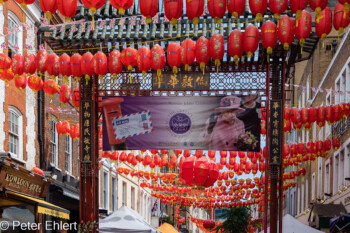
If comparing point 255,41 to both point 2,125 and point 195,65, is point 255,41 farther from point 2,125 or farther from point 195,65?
point 2,125

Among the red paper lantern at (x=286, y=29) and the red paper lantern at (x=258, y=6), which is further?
the red paper lantern at (x=286, y=29)

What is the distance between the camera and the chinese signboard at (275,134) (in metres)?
15.7

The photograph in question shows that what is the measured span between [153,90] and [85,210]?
13.3 ft

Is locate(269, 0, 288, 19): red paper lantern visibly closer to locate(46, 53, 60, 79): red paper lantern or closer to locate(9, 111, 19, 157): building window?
locate(46, 53, 60, 79): red paper lantern

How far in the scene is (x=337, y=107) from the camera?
1855 centimetres

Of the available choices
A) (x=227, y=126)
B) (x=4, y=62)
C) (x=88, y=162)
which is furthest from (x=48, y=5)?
(x=227, y=126)

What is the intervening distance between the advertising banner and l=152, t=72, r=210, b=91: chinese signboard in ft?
1.40

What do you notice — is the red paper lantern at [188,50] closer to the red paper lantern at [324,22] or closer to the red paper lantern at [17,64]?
the red paper lantern at [324,22]

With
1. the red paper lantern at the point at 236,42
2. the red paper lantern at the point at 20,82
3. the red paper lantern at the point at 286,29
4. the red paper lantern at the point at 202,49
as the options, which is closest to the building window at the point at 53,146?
the red paper lantern at the point at 20,82

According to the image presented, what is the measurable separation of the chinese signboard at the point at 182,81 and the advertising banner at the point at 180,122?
43cm

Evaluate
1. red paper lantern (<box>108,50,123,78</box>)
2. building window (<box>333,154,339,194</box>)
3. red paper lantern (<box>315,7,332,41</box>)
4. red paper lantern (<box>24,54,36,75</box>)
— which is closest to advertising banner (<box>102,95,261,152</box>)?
red paper lantern (<box>108,50,123,78</box>)

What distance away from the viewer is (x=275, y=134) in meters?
15.8

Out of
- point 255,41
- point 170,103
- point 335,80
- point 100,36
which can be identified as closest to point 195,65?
point 170,103

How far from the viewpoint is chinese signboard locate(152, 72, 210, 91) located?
17094mm
